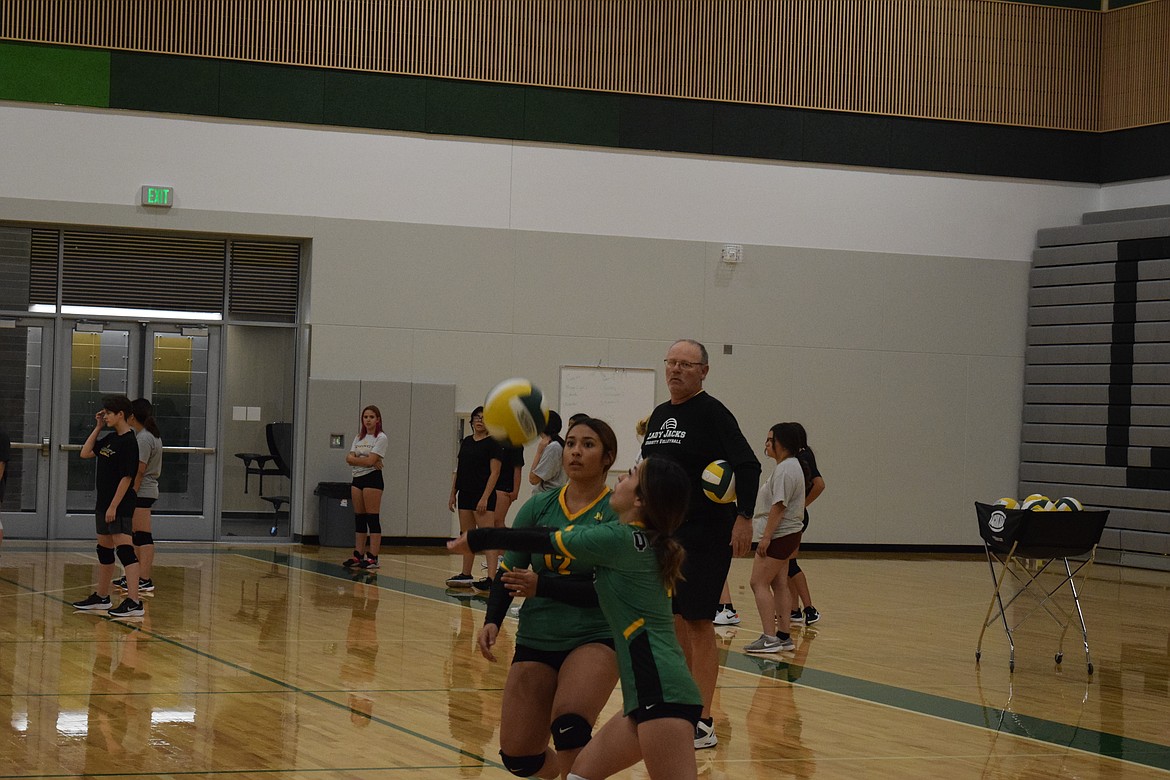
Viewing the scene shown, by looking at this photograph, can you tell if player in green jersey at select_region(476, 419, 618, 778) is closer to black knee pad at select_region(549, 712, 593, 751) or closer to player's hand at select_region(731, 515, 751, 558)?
black knee pad at select_region(549, 712, 593, 751)

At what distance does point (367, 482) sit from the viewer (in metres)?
14.1

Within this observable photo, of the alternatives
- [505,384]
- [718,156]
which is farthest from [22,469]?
[505,384]

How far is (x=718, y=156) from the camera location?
60.5 feet

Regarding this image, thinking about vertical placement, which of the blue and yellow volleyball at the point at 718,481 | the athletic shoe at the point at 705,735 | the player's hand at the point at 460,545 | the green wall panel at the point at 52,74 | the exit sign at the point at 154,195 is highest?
the green wall panel at the point at 52,74

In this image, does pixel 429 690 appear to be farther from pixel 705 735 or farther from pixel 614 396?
pixel 614 396

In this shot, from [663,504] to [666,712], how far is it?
63cm

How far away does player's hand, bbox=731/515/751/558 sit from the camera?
5.98 meters

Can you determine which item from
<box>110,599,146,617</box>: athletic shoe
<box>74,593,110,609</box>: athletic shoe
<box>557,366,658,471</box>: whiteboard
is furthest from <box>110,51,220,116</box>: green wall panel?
<box>110,599,146,617</box>: athletic shoe

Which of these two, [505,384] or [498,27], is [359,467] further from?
[505,384]

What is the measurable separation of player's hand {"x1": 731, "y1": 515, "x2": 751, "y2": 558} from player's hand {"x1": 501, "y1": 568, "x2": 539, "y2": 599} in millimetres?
1848

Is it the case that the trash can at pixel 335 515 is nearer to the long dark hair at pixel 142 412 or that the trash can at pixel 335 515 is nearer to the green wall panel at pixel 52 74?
the green wall panel at pixel 52 74

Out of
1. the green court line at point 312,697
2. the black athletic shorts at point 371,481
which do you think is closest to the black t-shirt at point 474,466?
the black athletic shorts at point 371,481

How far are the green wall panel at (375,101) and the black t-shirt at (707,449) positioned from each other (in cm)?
1215

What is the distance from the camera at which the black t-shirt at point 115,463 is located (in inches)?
392
